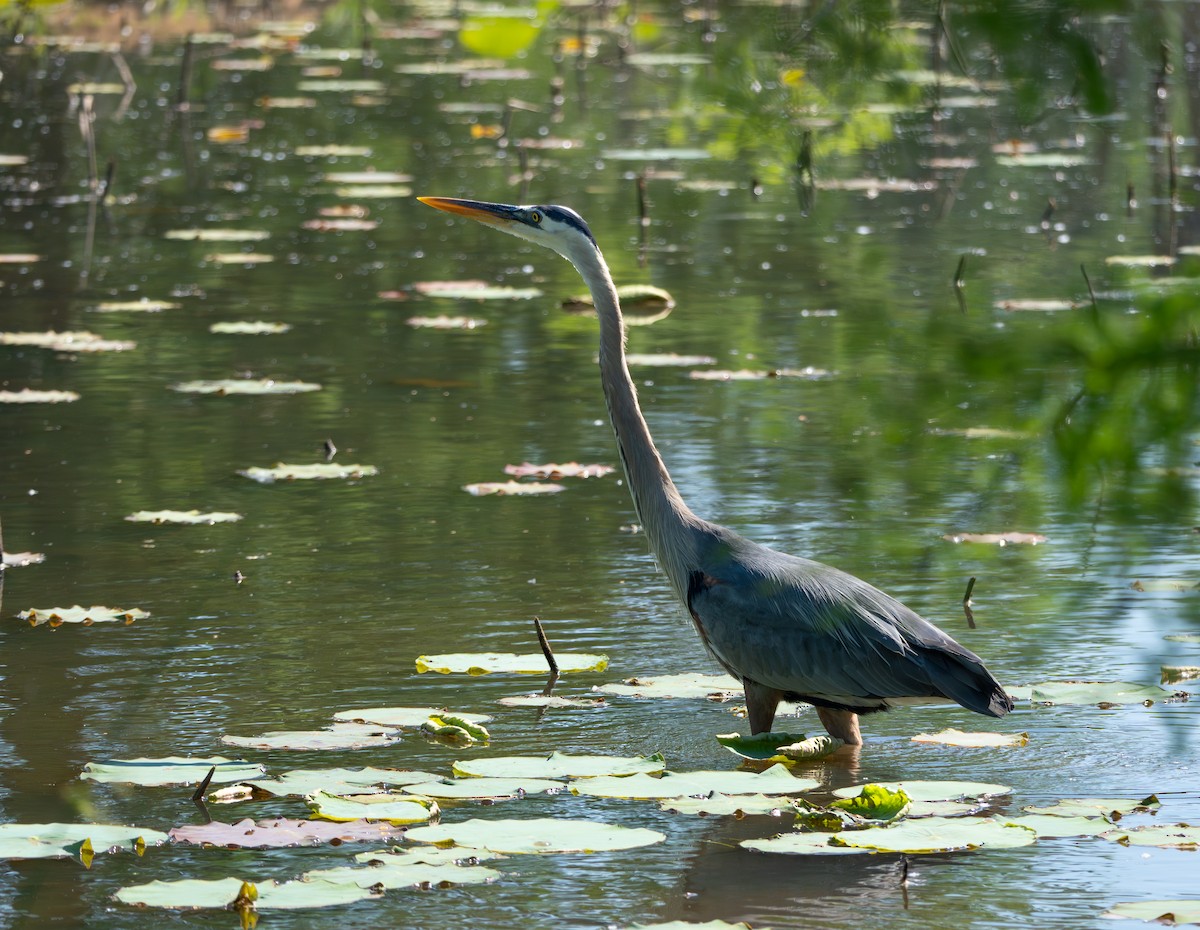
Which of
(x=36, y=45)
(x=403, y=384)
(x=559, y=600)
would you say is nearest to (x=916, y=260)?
(x=403, y=384)

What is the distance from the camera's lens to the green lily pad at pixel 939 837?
13.6ft

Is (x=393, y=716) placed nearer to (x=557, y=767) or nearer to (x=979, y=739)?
(x=557, y=767)

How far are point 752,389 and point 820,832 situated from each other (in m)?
4.68

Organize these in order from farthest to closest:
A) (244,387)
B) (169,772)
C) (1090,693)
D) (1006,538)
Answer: (244,387)
(1006,538)
(1090,693)
(169,772)

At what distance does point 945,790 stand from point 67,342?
20.4 ft

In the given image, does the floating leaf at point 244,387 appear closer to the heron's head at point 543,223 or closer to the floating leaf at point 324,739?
the heron's head at point 543,223

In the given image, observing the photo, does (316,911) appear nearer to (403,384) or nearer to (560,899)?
(560,899)

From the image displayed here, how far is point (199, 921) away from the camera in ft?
13.0

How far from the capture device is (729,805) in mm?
4504

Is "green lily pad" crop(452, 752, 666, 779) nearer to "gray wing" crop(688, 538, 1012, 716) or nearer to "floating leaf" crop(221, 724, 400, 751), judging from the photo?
"floating leaf" crop(221, 724, 400, 751)

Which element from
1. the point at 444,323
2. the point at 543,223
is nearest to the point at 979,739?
the point at 543,223

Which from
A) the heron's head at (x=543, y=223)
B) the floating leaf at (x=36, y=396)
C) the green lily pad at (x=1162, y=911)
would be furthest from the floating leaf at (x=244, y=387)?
the green lily pad at (x=1162, y=911)

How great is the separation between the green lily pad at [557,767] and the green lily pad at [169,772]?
0.53 m

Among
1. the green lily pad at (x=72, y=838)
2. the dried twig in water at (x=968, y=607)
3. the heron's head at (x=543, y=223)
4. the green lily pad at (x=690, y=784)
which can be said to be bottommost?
the dried twig in water at (x=968, y=607)
